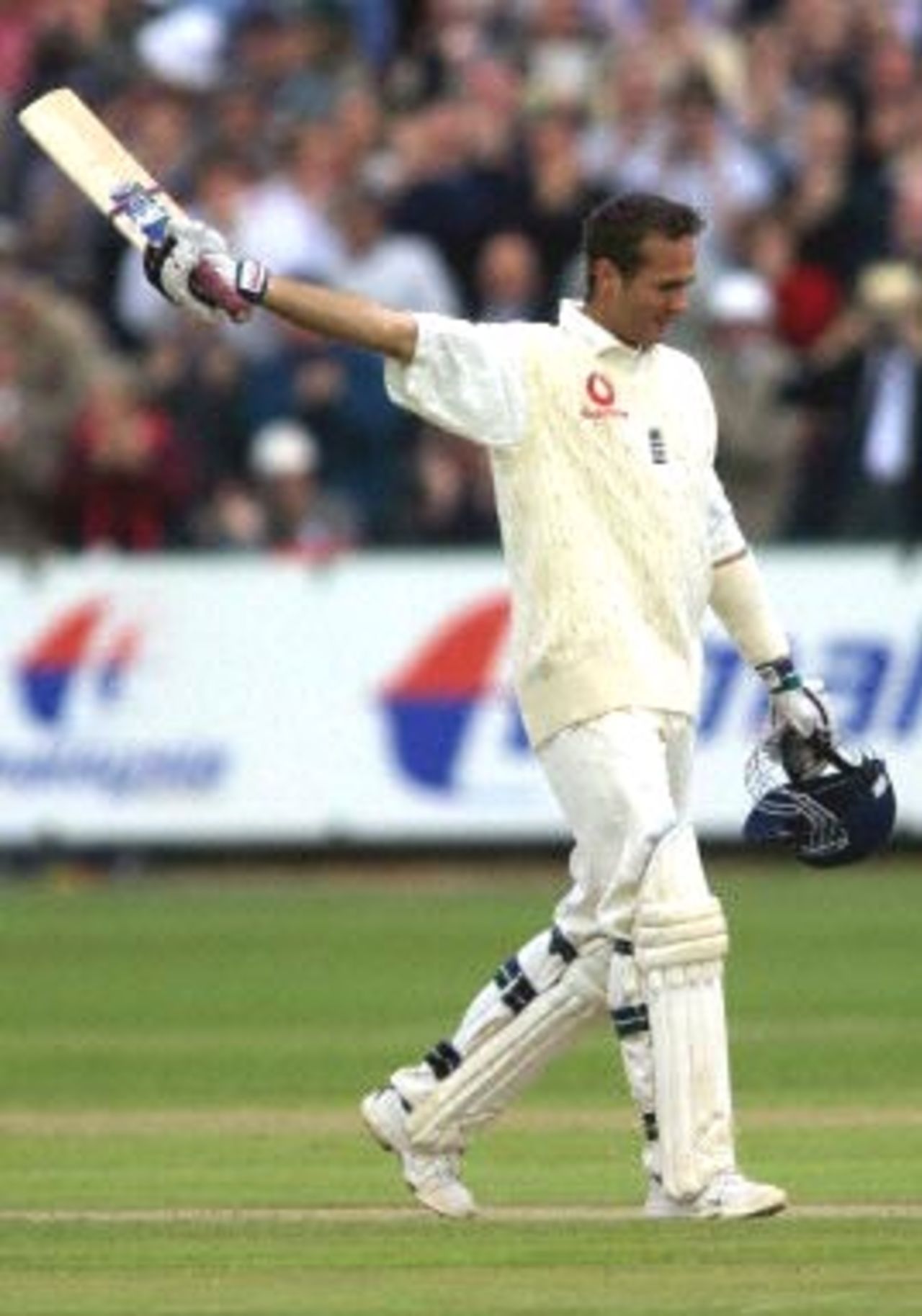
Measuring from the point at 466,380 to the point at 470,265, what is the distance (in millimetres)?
12390

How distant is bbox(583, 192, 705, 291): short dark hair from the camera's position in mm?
11320

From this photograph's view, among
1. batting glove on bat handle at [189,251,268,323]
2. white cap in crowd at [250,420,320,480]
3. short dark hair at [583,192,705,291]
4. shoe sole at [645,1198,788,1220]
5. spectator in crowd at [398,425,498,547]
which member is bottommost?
shoe sole at [645,1198,788,1220]

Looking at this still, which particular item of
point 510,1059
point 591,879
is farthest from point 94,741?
point 591,879

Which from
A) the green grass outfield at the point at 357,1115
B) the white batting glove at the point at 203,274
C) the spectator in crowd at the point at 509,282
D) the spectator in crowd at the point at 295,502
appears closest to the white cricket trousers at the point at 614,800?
the green grass outfield at the point at 357,1115

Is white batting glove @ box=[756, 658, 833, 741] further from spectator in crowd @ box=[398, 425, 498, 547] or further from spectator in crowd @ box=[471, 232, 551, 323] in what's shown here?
spectator in crowd @ box=[398, 425, 498, 547]

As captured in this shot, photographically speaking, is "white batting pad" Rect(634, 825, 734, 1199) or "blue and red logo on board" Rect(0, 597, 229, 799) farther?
"blue and red logo on board" Rect(0, 597, 229, 799)

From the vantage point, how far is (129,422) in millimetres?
23125

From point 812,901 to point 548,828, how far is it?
5.51ft

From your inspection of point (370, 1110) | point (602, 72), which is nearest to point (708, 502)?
point (370, 1110)

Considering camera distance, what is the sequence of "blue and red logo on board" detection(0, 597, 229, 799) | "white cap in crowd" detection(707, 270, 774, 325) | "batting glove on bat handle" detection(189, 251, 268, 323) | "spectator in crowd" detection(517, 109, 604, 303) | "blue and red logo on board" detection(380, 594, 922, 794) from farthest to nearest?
"spectator in crowd" detection(517, 109, 604, 303)
"blue and red logo on board" detection(0, 597, 229, 799)
"white cap in crowd" detection(707, 270, 774, 325)
"blue and red logo on board" detection(380, 594, 922, 794)
"batting glove on bat handle" detection(189, 251, 268, 323)

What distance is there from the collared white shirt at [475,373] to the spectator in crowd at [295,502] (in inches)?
457

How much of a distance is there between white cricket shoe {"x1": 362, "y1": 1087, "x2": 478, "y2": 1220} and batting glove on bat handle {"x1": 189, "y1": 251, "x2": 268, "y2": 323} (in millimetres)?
1923

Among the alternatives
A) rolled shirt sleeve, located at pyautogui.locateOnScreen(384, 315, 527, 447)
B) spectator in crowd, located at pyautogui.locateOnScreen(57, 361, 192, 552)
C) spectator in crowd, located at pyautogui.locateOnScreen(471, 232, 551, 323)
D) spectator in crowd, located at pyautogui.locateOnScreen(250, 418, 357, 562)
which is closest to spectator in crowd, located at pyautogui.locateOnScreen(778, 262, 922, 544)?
spectator in crowd, located at pyautogui.locateOnScreen(471, 232, 551, 323)

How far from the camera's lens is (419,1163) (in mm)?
11742
